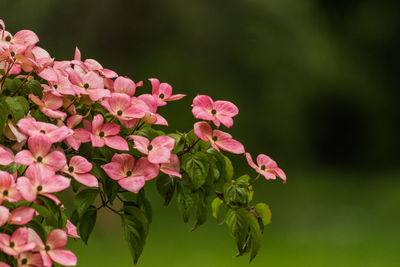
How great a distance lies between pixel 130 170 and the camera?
901 mm

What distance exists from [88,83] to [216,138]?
21 cm

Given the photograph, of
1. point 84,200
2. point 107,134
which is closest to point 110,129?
point 107,134

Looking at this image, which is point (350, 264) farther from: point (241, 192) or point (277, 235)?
point (241, 192)

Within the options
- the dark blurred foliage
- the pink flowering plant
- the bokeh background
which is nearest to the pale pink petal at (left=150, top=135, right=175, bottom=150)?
the pink flowering plant

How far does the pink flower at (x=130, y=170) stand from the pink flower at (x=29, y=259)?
156 millimetres

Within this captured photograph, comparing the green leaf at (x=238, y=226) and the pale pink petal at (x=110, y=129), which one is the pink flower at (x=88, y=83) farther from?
the green leaf at (x=238, y=226)

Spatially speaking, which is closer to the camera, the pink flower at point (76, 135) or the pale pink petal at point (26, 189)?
the pale pink petal at point (26, 189)

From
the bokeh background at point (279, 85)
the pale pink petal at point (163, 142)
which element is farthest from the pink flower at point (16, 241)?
the bokeh background at point (279, 85)

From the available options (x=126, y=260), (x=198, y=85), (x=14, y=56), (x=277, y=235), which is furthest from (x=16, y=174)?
(x=198, y=85)

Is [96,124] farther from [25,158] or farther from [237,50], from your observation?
[237,50]

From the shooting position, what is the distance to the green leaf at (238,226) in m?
0.92

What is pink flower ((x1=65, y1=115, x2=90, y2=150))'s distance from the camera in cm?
90

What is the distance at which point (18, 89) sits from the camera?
951mm

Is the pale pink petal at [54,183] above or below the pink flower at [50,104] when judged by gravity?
below
